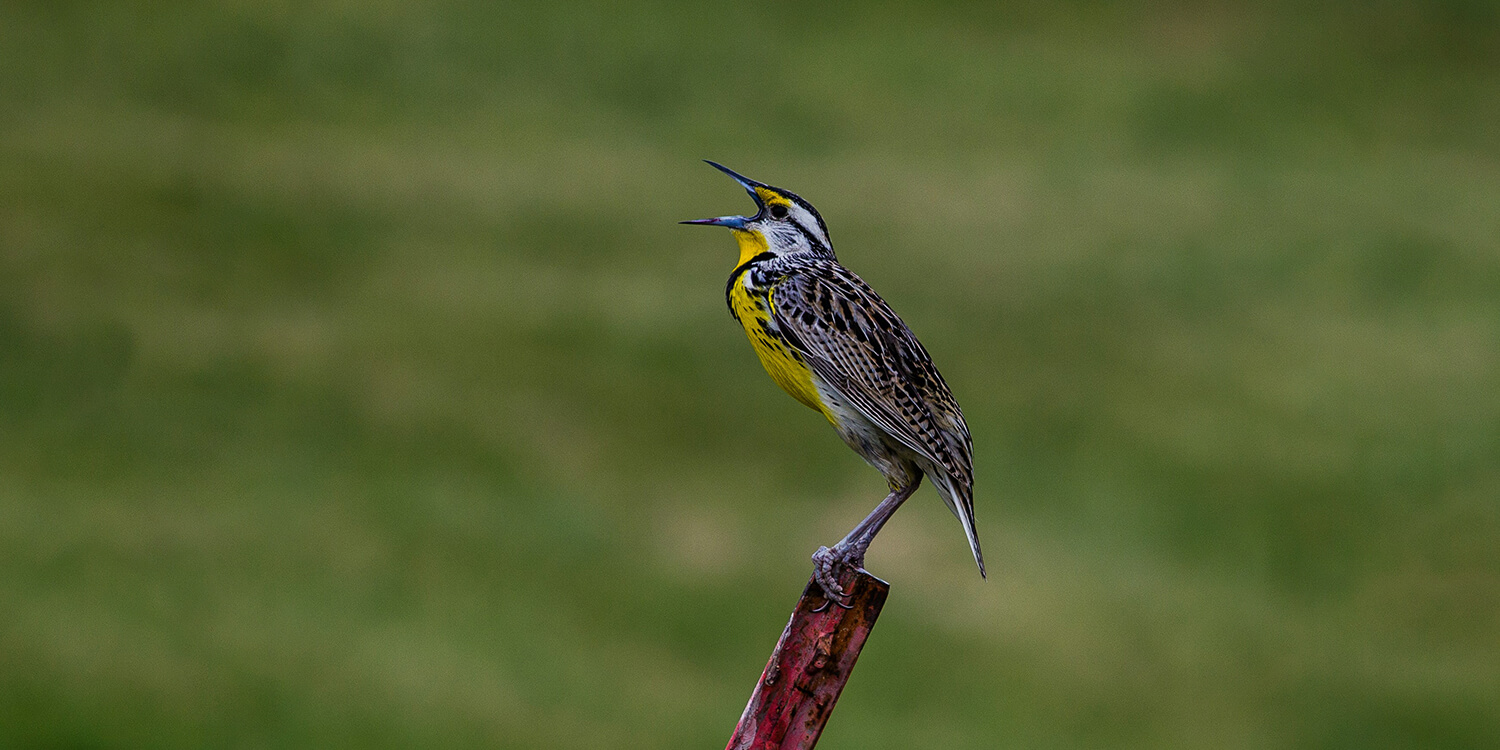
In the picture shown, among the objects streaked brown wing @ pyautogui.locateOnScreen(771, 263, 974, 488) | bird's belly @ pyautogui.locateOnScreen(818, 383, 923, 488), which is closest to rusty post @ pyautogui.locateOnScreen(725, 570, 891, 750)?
bird's belly @ pyautogui.locateOnScreen(818, 383, 923, 488)

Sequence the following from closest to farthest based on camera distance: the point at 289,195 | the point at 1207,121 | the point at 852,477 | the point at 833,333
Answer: the point at 833,333 < the point at 852,477 < the point at 289,195 < the point at 1207,121

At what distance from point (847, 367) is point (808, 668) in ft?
1.83

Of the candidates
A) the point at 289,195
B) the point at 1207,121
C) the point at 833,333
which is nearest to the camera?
the point at 833,333

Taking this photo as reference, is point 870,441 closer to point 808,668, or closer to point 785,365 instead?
point 785,365

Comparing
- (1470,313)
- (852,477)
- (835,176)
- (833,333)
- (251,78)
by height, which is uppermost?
(1470,313)

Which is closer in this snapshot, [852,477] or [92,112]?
[852,477]

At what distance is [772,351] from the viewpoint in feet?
7.43

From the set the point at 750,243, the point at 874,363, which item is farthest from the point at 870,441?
the point at 750,243

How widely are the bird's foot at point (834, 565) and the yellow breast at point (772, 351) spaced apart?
243 mm

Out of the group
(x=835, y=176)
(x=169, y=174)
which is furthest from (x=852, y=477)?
(x=169, y=174)

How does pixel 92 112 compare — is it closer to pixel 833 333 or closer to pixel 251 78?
pixel 251 78

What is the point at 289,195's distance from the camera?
7.53m

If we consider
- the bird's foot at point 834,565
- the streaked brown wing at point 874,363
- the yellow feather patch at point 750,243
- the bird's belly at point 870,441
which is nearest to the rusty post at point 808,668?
the bird's foot at point 834,565

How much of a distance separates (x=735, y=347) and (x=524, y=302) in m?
1.09
